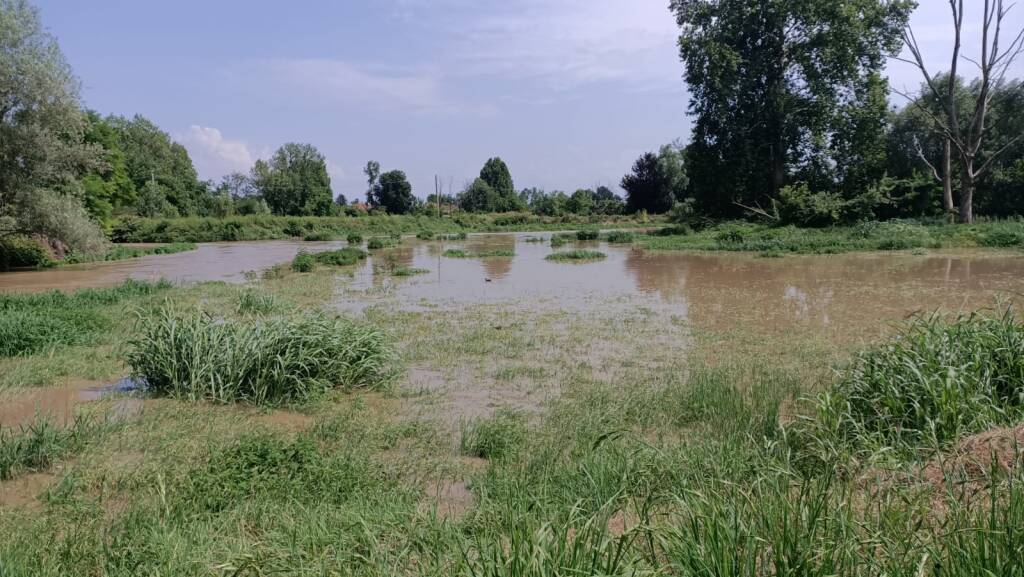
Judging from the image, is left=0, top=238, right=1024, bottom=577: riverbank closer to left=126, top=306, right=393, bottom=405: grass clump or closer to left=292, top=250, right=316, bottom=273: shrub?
left=126, top=306, right=393, bottom=405: grass clump

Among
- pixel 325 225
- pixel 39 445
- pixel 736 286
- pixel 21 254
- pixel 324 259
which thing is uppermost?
pixel 325 225

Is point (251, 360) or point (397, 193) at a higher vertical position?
point (397, 193)

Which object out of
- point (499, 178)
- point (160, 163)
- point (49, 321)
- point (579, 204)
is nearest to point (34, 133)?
point (49, 321)

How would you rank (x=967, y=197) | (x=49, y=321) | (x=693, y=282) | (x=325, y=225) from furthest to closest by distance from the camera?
(x=325, y=225)
(x=967, y=197)
(x=693, y=282)
(x=49, y=321)

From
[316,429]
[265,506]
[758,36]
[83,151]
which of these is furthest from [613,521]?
[758,36]

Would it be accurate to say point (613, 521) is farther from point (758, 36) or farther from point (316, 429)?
point (758, 36)

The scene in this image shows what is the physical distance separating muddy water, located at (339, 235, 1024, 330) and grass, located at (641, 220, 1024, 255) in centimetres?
174

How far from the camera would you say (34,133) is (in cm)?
2006

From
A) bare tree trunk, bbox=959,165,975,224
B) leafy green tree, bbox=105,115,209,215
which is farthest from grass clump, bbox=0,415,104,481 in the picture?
leafy green tree, bbox=105,115,209,215

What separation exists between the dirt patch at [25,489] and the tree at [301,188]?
67325mm

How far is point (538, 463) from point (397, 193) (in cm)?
7623

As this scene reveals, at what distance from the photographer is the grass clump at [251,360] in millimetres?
6348

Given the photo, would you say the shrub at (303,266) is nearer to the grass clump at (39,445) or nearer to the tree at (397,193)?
the grass clump at (39,445)

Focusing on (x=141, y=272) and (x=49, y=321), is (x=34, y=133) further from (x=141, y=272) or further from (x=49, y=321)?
(x=49, y=321)
